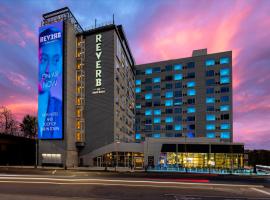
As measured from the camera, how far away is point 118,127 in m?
74.1

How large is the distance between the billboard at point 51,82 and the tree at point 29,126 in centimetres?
5068

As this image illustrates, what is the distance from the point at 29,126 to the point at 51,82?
54.3m

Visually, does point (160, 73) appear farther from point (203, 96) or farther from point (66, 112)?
point (66, 112)

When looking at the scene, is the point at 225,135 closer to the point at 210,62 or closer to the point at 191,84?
the point at 191,84

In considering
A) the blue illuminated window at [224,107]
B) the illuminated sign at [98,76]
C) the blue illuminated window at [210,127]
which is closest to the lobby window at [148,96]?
the blue illuminated window at [210,127]

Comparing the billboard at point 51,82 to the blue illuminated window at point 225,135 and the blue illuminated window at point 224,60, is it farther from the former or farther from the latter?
the blue illuminated window at point 224,60

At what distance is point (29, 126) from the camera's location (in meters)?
114

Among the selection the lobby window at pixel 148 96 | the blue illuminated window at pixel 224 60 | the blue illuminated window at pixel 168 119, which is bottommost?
the blue illuminated window at pixel 168 119

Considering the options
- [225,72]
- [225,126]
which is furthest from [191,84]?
[225,126]

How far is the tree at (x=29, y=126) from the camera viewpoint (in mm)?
114062

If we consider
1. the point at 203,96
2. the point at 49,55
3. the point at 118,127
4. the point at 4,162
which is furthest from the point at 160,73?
the point at 4,162

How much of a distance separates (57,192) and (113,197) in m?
5.20

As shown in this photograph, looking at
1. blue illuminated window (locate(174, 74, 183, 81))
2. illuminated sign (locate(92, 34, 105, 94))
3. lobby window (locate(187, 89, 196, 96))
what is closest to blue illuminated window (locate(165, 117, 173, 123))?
lobby window (locate(187, 89, 196, 96))

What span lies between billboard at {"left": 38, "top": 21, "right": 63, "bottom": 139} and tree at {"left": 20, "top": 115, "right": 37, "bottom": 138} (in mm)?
50677
